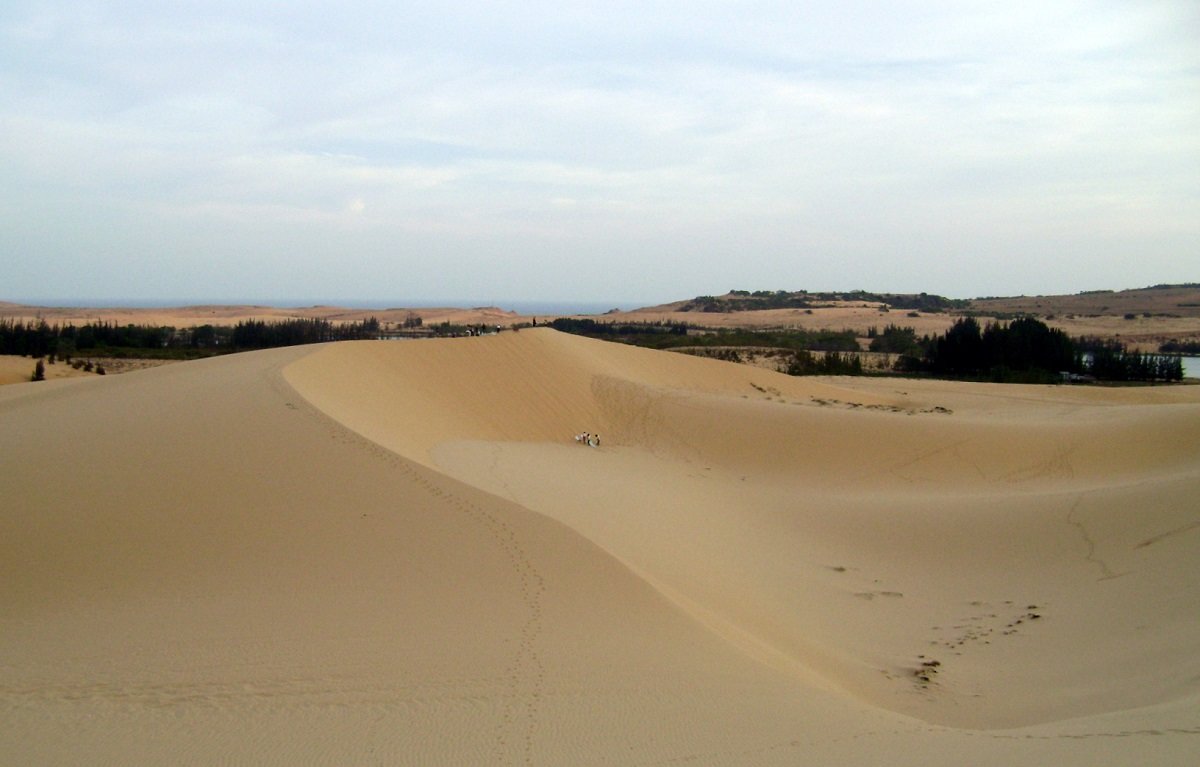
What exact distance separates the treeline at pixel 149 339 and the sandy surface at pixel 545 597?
1867 centimetres

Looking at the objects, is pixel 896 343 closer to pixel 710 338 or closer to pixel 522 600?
pixel 710 338

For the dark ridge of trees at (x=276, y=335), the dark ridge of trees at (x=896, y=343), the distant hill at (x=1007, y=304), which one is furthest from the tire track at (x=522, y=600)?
the distant hill at (x=1007, y=304)

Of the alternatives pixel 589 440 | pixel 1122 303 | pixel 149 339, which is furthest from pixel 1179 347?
pixel 149 339

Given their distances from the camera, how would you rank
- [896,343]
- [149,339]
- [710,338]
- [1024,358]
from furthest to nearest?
1. [710,338]
2. [896,343]
3. [149,339]
4. [1024,358]

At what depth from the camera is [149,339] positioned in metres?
32.0

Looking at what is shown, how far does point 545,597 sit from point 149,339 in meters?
31.3

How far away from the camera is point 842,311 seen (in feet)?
213

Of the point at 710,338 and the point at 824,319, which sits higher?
the point at 824,319

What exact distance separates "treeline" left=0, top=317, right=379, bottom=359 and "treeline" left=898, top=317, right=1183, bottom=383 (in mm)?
21587

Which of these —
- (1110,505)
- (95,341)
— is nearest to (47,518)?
(1110,505)

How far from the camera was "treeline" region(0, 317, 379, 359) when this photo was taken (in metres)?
28.9

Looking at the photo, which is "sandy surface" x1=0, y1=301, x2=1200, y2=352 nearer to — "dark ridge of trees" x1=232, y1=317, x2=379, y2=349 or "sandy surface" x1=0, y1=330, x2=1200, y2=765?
"dark ridge of trees" x1=232, y1=317, x2=379, y2=349

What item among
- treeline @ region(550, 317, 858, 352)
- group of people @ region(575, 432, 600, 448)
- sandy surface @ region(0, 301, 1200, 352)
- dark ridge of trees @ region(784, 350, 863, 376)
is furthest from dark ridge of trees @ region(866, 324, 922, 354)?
group of people @ region(575, 432, 600, 448)

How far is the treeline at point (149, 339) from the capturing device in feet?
94.8
